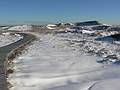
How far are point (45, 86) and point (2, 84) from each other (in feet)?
7.12

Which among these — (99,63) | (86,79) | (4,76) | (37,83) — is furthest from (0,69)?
(99,63)

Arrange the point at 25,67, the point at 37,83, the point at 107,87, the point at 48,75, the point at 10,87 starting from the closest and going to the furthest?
the point at 107,87, the point at 10,87, the point at 37,83, the point at 48,75, the point at 25,67

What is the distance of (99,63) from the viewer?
23.0 m

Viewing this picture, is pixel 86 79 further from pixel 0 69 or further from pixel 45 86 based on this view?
pixel 0 69

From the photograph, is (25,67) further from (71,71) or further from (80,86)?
(80,86)

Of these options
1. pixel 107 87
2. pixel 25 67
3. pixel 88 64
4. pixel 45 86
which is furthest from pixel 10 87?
pixel 88 64

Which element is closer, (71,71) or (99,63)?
(71,71)

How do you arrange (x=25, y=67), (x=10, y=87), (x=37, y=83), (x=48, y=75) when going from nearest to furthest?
(x=10, y=87)
(x=37, y=83)
(x=48, y=75)
(x=25, y=67)

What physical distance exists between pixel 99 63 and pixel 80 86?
28.1ft

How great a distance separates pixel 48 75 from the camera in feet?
61.2

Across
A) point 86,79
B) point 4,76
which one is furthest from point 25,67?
point 86,79

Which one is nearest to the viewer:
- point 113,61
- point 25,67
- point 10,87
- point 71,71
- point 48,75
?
point 10,87

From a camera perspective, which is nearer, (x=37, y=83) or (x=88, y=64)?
(x=37, y=83)

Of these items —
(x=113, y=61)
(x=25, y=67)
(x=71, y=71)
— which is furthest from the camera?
(x=113, y=61)
